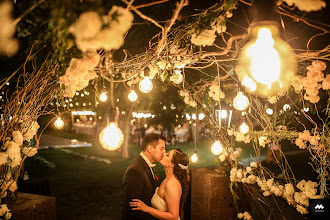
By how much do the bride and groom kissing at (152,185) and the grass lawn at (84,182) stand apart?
775 millimetres

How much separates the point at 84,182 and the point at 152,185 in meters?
7.31

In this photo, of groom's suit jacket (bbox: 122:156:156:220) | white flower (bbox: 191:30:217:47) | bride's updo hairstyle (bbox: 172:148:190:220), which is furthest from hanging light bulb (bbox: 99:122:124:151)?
bride's updo hairstyle (bbox: 172:148:190:220)

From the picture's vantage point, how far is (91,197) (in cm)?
864

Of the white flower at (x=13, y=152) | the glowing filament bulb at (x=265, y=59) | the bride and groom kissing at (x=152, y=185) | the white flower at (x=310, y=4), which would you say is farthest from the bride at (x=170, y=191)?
the white flower at (x=310, y=4)

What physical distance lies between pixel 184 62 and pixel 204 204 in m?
2.80

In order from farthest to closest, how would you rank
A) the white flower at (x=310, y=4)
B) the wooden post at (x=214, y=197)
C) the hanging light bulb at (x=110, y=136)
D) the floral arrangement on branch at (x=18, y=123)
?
the wooden post at (x=214, y=197) < the floral arrangement on branch at (x=18, y=123) < the hanging light bulb at (x=110, y=136) < the white flower at (x=310, y=4)

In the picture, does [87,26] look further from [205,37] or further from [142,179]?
[142,179]

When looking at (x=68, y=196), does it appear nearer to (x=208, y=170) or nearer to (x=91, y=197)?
(x=91, y=197)

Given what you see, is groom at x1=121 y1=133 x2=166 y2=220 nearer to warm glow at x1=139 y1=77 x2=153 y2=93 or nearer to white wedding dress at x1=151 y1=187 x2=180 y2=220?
white wedding dress at x1=151 y1=187 x2=180 y2=220

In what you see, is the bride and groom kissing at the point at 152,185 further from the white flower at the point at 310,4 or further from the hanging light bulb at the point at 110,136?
the white flower at the point at 310,4

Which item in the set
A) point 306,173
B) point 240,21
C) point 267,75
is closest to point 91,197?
point 240,21

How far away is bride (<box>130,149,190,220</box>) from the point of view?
371 cm

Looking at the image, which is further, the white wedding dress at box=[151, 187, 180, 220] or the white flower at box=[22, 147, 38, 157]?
the white wedding dress at box=[151, 187, 180, 220]

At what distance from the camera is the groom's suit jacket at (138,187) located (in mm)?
3606
